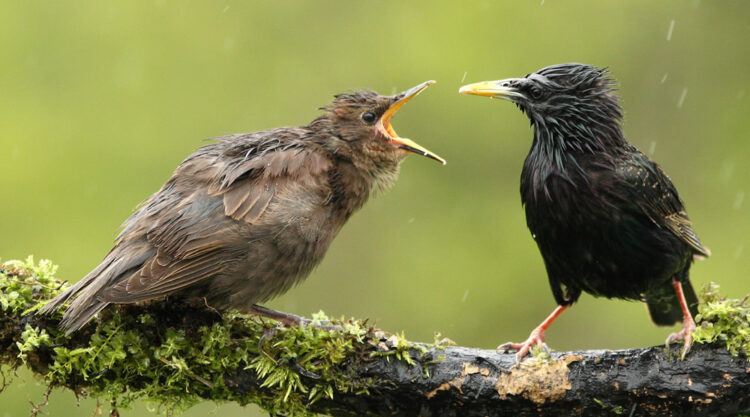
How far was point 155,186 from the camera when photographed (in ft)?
35.5

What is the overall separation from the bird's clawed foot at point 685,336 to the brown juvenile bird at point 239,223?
6.33ft

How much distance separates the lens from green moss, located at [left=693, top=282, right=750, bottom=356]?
13.6 feet

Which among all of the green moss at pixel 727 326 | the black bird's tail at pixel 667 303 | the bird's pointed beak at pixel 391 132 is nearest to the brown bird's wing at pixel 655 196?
the black bird's tail at pixel 667 303

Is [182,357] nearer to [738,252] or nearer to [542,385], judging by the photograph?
[542,385]

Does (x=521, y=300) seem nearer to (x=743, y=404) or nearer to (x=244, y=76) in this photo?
(x=244, y=76)

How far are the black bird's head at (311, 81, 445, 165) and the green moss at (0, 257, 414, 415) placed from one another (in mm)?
1285

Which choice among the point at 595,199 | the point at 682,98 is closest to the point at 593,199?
the point at 595,199

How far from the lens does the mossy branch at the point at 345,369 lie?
427 cm

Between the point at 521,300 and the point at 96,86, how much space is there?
6.23m

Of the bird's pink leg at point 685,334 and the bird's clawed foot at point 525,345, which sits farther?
the bird's clawed foot at point 525,345

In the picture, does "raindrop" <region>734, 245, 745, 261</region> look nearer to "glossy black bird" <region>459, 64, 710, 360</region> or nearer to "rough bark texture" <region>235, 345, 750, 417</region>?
"glossy black bird" <region>459, 64, 710, 360</region>

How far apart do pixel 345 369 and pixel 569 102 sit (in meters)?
2.19

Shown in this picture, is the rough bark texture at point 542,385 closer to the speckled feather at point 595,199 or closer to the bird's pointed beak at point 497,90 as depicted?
the speckled feather at point 595,199

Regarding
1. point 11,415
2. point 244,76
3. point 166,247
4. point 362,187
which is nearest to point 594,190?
point 362,187
